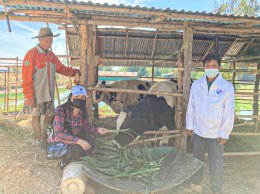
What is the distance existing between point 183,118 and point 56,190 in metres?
2.47

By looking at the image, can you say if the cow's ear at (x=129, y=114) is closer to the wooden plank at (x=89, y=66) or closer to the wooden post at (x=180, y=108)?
the wooden plank at (x=89, y=66)

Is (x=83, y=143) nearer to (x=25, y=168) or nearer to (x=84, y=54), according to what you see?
(x=25, y=168)

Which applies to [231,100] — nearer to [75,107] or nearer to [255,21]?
[255,21]

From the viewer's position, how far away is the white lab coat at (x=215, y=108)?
12.1 feet

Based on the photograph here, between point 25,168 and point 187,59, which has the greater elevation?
point 187,59

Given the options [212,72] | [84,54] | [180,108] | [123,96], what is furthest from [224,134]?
[123,96]

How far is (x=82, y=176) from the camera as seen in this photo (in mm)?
3527

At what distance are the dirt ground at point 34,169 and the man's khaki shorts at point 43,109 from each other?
52 centimetres

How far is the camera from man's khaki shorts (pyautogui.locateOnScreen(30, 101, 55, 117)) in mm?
4660

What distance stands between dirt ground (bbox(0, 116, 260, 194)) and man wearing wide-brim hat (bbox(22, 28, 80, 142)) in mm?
467

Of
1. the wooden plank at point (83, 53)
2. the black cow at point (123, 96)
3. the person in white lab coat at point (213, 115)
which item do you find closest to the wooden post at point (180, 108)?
the person in white lab coat at point (213, 115)

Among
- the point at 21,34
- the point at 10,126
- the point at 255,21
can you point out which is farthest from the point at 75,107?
the point at 21,34

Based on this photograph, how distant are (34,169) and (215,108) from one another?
2.70 m

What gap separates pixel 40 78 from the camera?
4684 mm
